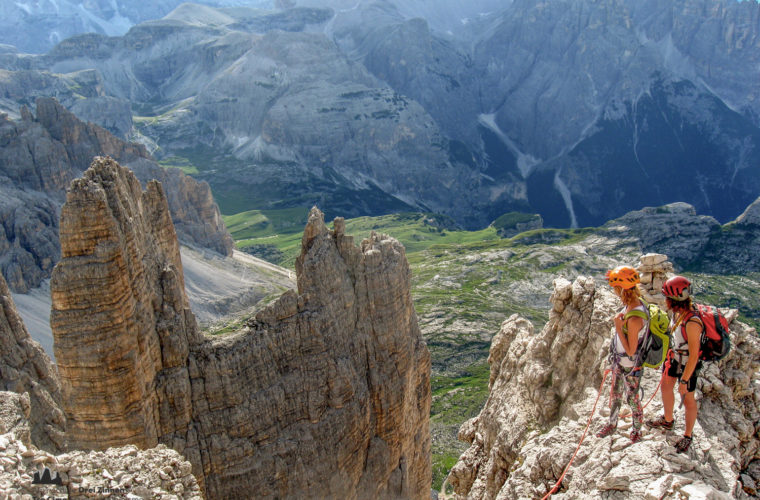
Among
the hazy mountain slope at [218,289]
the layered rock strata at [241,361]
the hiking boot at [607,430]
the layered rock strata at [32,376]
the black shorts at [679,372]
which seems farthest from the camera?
the hazy mountain slope at [218,289]

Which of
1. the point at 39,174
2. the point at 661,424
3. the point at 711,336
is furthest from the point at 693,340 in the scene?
the point at 39,174

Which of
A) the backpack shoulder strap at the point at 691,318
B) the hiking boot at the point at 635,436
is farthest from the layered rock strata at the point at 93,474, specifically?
the backpack shoulder strap at the point at 691,318

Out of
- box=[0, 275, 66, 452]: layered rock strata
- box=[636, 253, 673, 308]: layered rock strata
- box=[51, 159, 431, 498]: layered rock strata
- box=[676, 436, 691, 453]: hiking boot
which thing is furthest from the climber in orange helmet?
box=[0, 275, 66, 452]: layered rock strata

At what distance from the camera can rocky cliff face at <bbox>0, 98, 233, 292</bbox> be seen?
104 metres

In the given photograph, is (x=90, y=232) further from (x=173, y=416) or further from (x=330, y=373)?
(x=330, y=373)

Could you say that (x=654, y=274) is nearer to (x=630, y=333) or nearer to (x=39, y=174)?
(x=630, y=333)

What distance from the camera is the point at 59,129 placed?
12900 centimetres

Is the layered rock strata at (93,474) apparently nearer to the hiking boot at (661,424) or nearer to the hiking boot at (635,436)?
the hiking boot at (635,436)

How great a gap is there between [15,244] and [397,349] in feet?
306

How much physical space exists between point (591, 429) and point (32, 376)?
39.3 metres

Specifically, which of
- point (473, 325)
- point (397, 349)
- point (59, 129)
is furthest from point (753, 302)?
point (59, 129)

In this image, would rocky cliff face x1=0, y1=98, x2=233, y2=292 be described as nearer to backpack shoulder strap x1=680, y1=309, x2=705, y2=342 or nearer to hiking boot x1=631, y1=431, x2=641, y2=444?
hiking boot x1=631, y1=431, x2=641, y2=444

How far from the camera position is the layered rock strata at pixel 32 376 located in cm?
Result: 3694

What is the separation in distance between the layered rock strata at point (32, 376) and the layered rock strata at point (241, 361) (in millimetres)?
13177
